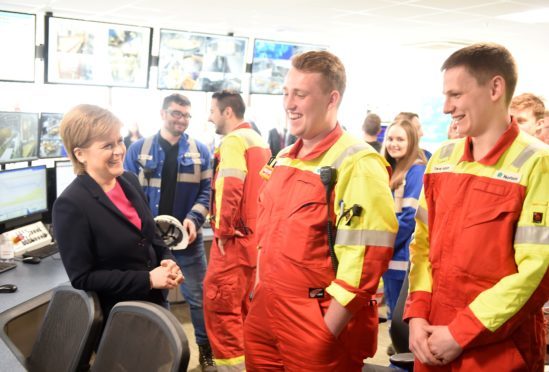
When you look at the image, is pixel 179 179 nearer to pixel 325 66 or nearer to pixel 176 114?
pixel 176 114

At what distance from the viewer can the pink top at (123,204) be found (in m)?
2.11

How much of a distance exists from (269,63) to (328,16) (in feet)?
4.02

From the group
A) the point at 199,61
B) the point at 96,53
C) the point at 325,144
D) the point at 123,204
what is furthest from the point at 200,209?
the point at 199,61

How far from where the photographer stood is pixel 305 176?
187 cm

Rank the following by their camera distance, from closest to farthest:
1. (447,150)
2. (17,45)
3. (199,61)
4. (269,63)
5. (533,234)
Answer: (533,234)
(447,150)
(17,45)
(199,61)
(269,63)

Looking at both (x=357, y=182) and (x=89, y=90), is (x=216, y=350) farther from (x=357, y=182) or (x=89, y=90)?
(x=89, y=90)

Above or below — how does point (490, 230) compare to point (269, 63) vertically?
below

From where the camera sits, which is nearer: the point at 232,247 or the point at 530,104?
the point at 530,104

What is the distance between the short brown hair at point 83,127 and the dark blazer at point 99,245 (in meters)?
0.12

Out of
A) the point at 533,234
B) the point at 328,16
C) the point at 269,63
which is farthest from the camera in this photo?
the point at 269,63

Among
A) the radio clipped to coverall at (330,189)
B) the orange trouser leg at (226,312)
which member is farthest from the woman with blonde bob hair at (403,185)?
the radio clipped to coverall at (330,189)

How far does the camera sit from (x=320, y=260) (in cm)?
181

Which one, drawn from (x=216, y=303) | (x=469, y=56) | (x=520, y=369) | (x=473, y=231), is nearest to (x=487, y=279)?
(x=473, y=231)

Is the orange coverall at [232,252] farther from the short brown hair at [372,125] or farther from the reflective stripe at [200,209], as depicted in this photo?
the short brown hair at [372,125]
